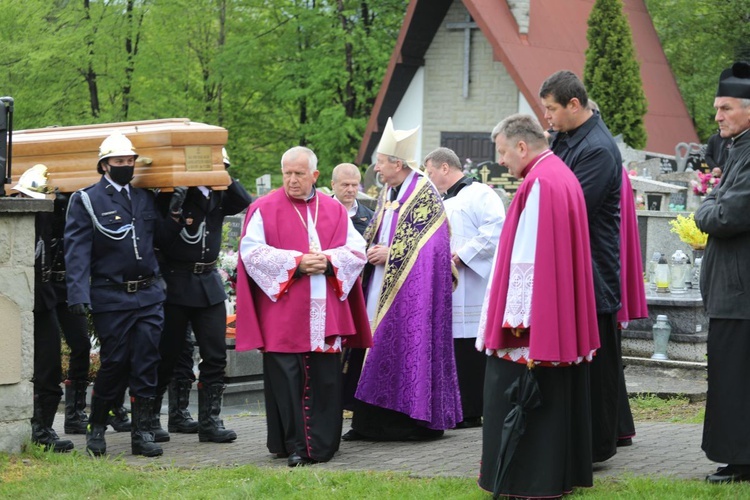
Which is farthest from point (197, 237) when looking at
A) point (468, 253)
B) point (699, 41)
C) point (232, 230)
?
point (699, 41)

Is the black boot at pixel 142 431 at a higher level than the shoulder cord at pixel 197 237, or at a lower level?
lower

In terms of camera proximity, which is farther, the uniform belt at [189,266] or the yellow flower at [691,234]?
the yellow flower at [691,234]

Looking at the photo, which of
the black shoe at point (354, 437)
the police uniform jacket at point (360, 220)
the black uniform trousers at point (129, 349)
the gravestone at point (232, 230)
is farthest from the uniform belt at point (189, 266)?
the gravestone at point (232, 230)

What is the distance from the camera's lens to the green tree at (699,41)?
31.2 m

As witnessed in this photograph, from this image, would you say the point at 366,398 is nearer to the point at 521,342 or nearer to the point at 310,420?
the point at 310,420

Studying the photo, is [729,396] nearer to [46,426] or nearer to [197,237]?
[197,237]

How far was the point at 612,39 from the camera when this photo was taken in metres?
23.0

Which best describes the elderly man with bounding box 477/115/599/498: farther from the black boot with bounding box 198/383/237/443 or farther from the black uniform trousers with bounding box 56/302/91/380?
the black uniform trousers with bounding box 56/302/91/380

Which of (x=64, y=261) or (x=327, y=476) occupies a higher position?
(x=64, y=261)

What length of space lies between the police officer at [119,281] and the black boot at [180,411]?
1018mm

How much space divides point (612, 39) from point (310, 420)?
16.9m

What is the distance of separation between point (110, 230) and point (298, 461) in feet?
6.22

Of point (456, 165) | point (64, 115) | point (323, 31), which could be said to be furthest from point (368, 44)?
point (456, 165)

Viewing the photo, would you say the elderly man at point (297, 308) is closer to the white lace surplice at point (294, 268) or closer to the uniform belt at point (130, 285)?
the white lace surplice at point (294, 268)
